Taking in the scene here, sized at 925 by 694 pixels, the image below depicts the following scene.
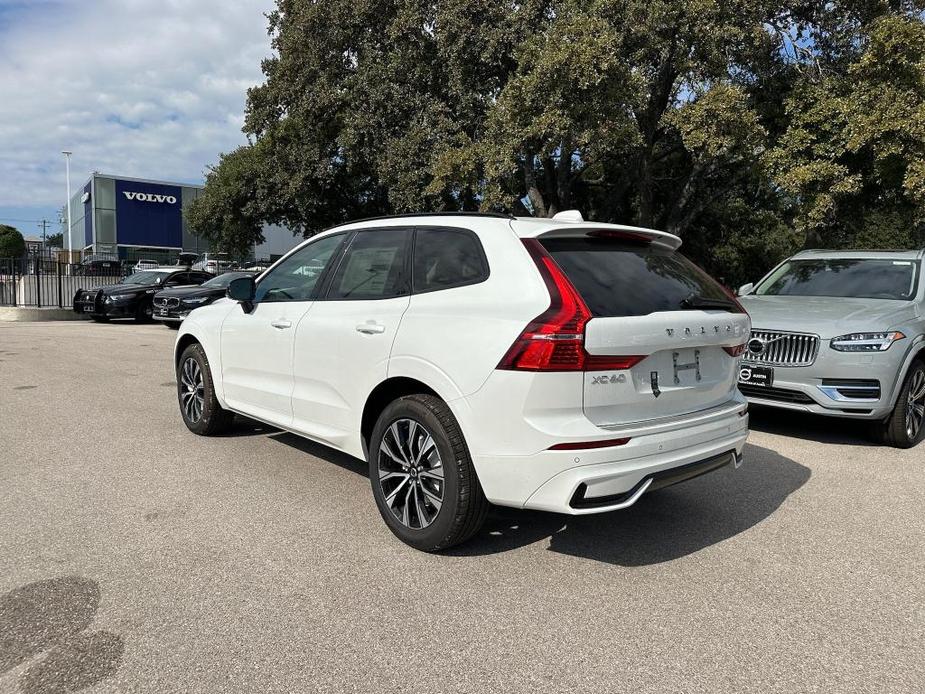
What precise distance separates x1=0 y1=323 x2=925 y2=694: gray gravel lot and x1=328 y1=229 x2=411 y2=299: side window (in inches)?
52.1

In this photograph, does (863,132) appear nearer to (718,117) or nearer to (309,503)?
(718,117)

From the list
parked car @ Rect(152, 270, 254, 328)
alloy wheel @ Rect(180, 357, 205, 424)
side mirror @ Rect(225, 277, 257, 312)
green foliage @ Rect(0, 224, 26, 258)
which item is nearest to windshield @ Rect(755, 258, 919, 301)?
side mirror @ Rect(225, 277, 257, 312)

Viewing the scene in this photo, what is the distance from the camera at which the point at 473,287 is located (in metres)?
3.48

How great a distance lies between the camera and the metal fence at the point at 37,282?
2227cm

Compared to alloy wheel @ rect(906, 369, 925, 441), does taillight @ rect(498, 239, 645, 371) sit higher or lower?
higher

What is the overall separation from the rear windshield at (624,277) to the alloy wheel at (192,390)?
358cm

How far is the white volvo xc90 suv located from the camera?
312cm

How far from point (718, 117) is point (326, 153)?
42.9 feet

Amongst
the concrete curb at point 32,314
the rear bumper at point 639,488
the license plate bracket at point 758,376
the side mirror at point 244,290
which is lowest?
the concrete curb at point 32,314

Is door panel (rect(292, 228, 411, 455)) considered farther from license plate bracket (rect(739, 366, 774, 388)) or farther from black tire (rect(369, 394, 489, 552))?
license plate bracket (rect(739, 366, 774, 388))

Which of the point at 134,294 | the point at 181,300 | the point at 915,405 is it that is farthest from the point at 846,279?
the point at 134,294

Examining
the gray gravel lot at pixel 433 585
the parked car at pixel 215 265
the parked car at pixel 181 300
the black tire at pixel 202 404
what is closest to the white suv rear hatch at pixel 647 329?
the gray gravel lot at pixel 433 585

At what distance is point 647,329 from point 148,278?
20005mm

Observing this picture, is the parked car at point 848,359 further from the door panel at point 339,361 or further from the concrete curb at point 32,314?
the concrete curb at point 32,314
